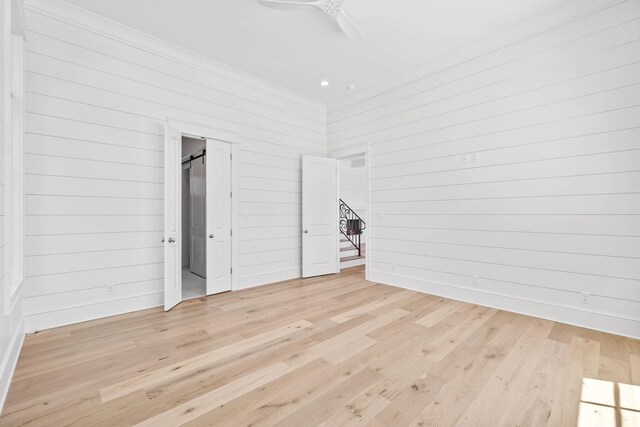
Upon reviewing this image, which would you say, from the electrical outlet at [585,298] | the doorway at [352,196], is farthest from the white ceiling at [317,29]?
the doorway at [352,196]

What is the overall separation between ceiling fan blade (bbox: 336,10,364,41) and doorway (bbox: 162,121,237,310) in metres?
2.37

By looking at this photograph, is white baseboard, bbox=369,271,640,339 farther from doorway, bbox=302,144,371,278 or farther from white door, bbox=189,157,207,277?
white door, bbox=189,157,207,277

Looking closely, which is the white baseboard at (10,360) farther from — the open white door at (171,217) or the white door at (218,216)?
the white door at (218,216)

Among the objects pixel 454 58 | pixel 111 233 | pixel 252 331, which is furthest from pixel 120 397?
pixel 454 58

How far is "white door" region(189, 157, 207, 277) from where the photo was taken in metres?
5.37

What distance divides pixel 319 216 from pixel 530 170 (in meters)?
3.41

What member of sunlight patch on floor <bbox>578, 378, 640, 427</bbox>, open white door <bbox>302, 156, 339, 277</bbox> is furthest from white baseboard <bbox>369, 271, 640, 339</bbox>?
open white door <bbox>302, 156, 339, 277</bbox>

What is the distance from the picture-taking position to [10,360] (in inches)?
87.4

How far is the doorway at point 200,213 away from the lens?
374cm

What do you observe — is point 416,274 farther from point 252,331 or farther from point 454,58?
point 454,58

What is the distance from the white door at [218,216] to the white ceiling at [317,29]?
1.43 metres

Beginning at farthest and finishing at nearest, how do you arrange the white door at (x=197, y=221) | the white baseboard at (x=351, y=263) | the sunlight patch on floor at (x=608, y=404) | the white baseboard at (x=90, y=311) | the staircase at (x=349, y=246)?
the staircase at (x=349, y=246)
the white baseboard at (x=351, y=263)
the white door at (x=197, y=221)
the white baseboard at (x=90, y=311)
the sunlight patch on floor at (x=608, y=404)

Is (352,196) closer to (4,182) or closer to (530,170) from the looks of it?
(530,170)

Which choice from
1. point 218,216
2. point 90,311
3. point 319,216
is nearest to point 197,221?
point 218,216
